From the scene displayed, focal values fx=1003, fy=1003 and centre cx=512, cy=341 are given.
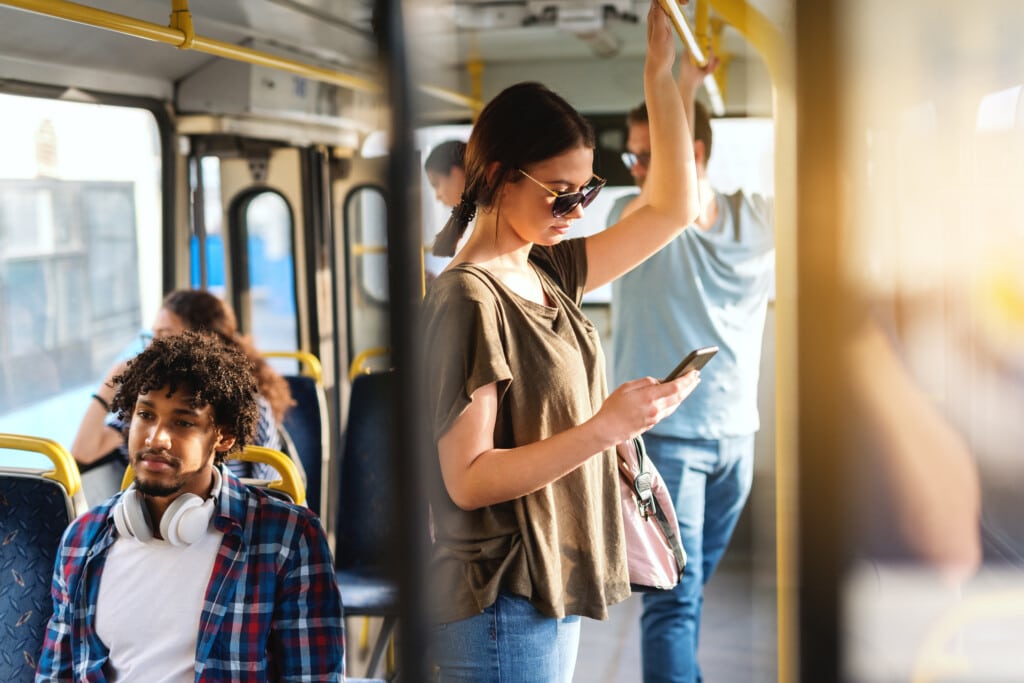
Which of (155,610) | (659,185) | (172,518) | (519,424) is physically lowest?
(155,610)

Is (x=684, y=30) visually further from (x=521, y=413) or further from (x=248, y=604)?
(x=248, y=604)

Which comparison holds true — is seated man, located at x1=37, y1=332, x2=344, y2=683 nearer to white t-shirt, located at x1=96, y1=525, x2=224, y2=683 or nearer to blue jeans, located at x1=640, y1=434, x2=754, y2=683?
white t-shirt, located at x1=96, y1=525, x2=224, y2=683

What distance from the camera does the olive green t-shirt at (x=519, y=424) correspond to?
54.1 inches

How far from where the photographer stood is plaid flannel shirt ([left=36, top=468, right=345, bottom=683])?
1882 millimetres

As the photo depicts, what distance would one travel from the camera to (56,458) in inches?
86.9

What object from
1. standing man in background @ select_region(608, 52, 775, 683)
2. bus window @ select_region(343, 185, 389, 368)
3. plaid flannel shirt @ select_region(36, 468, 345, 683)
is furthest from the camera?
bus window @ select_region(343, 185, 389, 368)

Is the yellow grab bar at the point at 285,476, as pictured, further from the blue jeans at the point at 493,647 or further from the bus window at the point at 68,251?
the bus window at the point at 68,251

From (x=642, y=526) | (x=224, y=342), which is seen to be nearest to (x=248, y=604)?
(x=642, y=526)

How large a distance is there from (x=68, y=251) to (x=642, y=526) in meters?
2.56

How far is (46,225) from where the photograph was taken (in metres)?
3.29

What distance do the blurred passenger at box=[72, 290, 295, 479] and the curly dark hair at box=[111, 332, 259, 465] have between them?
2.48 ft

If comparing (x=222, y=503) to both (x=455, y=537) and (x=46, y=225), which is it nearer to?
(x=455, y=537)

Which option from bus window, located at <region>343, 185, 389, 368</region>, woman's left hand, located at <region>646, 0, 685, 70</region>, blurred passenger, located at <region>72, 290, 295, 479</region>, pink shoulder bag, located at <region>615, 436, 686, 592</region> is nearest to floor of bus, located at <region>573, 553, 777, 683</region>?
blurred passenger, located at <region>72, 290, 295, 479</region>

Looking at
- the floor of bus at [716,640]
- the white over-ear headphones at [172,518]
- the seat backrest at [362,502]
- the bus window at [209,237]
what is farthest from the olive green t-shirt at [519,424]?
the bus window at [209,237]
